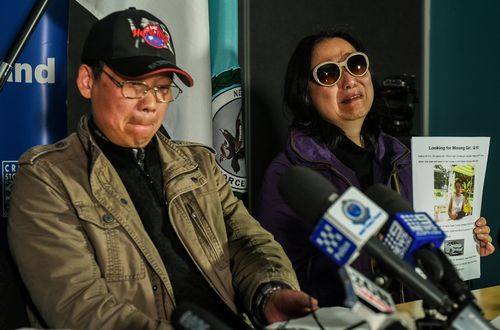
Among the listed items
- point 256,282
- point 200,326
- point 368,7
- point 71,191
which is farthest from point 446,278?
point 368,7

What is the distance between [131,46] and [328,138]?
803 millimetres

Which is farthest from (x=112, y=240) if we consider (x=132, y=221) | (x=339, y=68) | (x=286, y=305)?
(x=339, y=68)

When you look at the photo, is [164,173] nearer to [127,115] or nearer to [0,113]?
[127,115]

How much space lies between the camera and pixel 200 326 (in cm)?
73

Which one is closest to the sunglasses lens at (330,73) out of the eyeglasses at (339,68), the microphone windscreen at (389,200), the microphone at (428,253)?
the eyeglasses at (339,68)

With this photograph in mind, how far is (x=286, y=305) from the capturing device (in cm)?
132

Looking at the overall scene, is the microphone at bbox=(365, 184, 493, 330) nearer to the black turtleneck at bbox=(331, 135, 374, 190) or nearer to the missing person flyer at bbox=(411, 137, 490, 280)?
the missing person flyer at bbox=(411, 137, 490, 280)

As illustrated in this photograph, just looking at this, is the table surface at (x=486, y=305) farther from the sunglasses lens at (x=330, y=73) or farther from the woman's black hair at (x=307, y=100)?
the sunglasses lens at (x=330, y=73)

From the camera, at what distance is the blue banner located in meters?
1.86

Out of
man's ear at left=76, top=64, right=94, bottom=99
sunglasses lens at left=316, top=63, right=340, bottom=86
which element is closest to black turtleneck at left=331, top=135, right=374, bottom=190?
sunglasses lens at left=316, top=63, right=340, bottom=86

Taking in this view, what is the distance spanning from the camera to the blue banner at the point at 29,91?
1.86 meters

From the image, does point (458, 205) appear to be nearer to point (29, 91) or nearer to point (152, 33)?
point (152, 33)

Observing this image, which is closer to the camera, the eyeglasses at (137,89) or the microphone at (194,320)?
the microphone at (194,320)

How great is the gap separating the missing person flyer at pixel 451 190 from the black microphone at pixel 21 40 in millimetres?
1113
